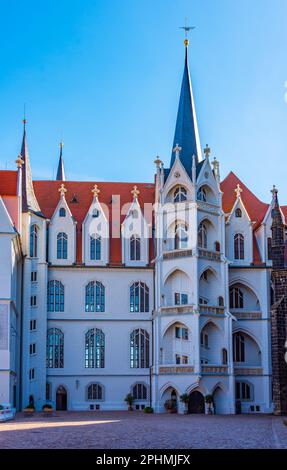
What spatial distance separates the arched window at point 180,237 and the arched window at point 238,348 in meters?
7.97

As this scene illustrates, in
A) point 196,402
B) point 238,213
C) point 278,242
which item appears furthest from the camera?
point 238,213

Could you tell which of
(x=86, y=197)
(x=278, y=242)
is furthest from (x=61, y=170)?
(x=278, y=242)

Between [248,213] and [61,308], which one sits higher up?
[248,213]

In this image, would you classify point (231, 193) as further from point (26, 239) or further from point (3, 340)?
point (3, 340)

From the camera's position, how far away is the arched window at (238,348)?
6228cm

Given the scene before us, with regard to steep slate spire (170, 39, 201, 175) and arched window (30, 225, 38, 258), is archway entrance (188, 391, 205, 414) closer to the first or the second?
arched window (30, 225, 38, 258)

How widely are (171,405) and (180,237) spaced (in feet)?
39.3

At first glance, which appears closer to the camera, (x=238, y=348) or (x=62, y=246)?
(x=238, y=348)

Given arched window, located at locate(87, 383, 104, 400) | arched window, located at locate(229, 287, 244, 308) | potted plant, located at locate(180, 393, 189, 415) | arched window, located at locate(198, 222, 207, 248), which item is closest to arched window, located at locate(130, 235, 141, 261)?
arched window, located at locate(198, 222, 207, 248)

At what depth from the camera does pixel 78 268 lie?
205 feet

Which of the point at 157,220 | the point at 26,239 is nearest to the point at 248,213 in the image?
the point at 157,220

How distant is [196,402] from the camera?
5812 cm

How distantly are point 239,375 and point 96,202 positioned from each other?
16.8m

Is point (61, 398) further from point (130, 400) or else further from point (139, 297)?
point (139, 297)
